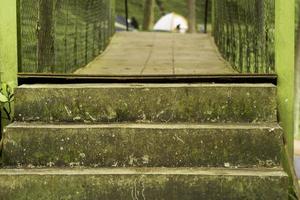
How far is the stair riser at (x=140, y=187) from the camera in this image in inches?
152

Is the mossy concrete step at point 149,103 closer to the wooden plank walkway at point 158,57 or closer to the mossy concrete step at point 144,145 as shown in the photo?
the mossy concrete step at point 144,145

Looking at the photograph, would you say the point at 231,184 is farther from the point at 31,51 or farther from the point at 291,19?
the point at 31,51

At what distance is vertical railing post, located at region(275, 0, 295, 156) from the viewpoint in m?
4.46

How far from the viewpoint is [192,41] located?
10445 millimetres

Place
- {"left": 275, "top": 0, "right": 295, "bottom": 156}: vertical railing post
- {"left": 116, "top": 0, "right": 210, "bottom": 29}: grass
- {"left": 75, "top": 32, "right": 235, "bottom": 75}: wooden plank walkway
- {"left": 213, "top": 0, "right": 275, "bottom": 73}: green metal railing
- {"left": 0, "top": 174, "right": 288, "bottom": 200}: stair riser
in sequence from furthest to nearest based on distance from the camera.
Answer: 1. {"left": 116, "top": 0, "right": 210, "bottom": 29}: grass
2. {"left": 75, "top": 32, "right": 235, "bottom": 75}: wooden plank walkway
3. {"left": 213, "top": 0, "right": 275, "bottom": 73}: green metal railing
4. {"left": 275, "top": 0, "right": 295, "bottom": 156}: vertical railing post
5. {"left": 0, "top": 174, "right": 288, "bottom": 200}: stair riser

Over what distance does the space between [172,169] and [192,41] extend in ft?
21.6

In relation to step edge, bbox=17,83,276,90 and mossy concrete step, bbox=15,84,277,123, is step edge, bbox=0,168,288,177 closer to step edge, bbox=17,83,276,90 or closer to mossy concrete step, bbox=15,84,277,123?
mossy concrete step, bbox=15,84,277,123

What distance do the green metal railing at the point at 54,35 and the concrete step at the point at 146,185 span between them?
1082 mm

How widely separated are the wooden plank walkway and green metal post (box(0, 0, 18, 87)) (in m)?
1.41

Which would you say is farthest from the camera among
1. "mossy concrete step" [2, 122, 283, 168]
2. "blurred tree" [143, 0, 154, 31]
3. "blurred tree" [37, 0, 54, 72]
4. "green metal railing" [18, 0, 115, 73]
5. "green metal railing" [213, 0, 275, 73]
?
"blurred tree" [143, 0, 154, 31]

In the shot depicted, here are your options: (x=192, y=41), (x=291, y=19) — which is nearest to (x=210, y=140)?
(x=291, y=19)

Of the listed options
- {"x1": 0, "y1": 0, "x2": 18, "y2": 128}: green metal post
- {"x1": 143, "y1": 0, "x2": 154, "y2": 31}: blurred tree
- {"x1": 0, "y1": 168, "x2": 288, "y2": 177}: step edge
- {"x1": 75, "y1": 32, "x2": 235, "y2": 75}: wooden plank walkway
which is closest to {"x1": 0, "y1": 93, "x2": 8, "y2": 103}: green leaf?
{"x1": 0, "y1": 0, "x2": 18, "y2": 128}: green metal post

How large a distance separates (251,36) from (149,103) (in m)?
1.42

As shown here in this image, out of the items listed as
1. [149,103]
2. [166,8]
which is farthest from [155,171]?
[166,8]
